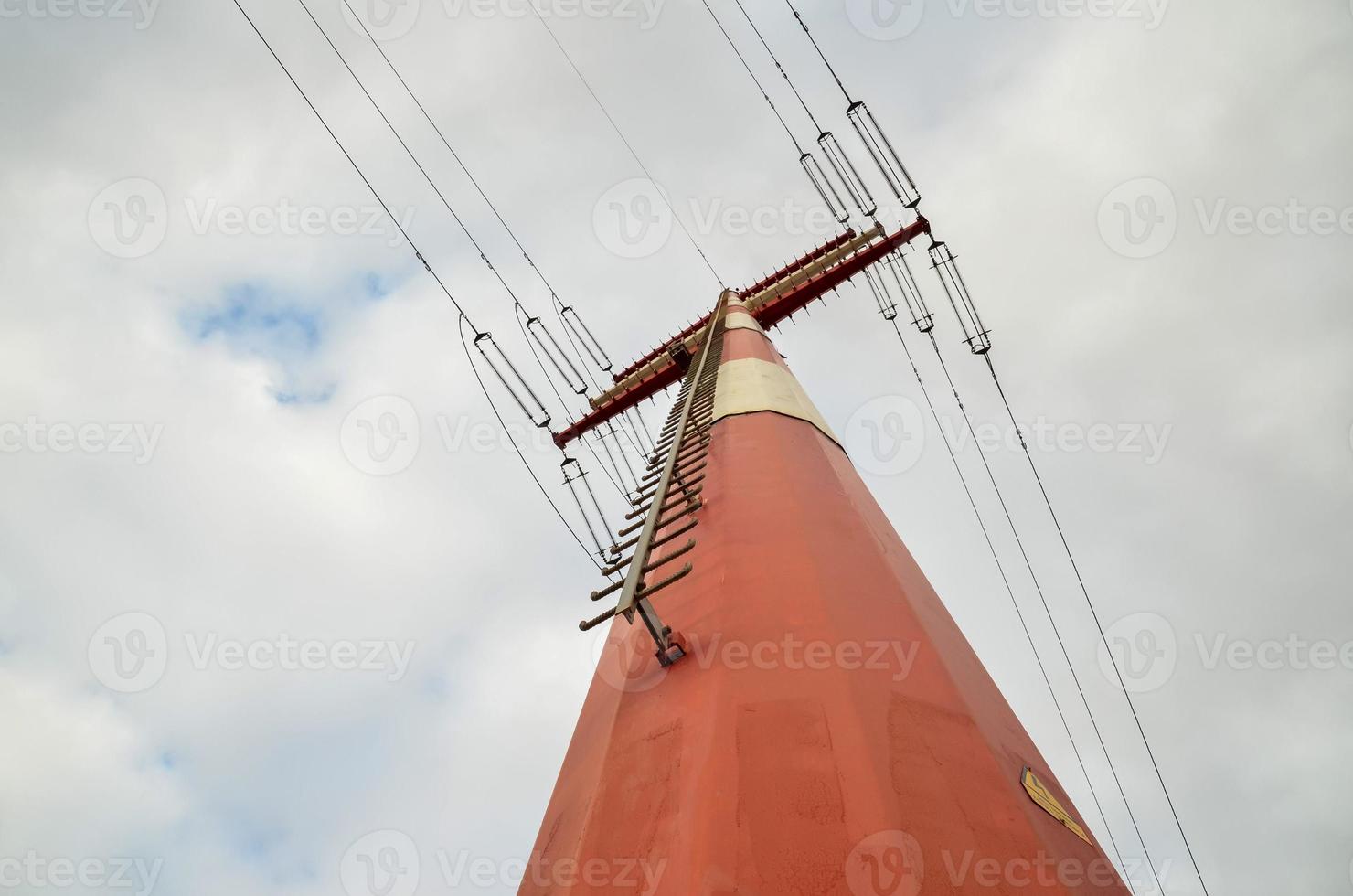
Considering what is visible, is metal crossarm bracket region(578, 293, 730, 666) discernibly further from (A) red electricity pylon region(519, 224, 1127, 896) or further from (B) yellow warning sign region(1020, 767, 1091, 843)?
(B) yellow warning sign region(1020, 767, 1091, 843)

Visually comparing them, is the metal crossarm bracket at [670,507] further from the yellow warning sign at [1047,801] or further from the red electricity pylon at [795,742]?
the yellow warning sign at [1047,801]

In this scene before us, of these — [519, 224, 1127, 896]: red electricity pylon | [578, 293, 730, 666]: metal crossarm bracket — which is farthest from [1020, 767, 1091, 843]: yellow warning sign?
[578, 293, 730, 666]: metal crossarm bracket

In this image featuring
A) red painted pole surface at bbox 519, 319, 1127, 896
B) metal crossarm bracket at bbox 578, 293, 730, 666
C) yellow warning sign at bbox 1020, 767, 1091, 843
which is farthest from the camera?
metal crossarm bracket at bbox 578, 293, 730, 666

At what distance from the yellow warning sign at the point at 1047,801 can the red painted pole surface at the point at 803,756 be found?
0.04 meters

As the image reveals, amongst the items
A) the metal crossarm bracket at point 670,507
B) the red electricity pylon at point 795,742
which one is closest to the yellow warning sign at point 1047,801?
the red electricity pylon at point 795,742

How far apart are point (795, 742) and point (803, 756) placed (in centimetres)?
7

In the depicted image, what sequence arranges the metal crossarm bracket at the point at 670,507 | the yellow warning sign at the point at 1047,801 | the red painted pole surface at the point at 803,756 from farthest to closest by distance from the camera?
1. the metal crossarm bracket at the point at 670,507
2. the yellow warning sign at the point at 1047,801
3. the red painted pole surface at the point at 803,756

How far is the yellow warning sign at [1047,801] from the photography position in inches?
102

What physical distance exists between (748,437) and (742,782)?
11.1 ft

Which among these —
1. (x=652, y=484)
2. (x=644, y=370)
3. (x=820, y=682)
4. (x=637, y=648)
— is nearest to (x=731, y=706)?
(x=820, y=682)

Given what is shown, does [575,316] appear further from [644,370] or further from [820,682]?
[820,682]

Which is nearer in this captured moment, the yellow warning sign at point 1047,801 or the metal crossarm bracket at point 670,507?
the yellow warning sign at point 1047,801

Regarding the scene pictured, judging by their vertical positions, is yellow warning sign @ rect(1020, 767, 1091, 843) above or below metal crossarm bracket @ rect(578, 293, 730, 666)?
below

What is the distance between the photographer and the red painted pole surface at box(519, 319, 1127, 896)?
2102 millimetres
